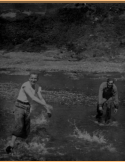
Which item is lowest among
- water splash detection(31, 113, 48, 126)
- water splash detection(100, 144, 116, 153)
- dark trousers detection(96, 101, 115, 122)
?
water splash detection(100, 144, 116, 153)

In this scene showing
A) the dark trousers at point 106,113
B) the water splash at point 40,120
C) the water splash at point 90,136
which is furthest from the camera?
the water splash at point 40,120

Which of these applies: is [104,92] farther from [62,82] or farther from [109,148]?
[62,82]

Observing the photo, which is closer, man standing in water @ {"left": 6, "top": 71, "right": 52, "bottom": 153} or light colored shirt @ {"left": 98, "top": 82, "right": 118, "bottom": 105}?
man standing in water @ {"left": 6, "top": 71, "right": 52, "bottom": 153}

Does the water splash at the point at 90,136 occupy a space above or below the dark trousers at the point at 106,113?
below

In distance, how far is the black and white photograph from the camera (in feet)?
18.9

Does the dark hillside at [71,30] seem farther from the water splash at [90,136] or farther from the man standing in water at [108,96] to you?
the water splash at [90,136]

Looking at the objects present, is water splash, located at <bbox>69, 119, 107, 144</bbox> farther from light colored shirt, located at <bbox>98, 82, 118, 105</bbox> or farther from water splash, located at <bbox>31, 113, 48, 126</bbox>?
water splash, located at <bbox>31, 113, 48, 126</bbox>

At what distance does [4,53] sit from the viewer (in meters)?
18.8

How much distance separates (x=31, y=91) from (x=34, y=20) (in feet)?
58.7

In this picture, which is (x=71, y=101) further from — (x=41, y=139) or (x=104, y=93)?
(x=41, y=139)

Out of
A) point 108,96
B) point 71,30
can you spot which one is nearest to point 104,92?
point 108,96

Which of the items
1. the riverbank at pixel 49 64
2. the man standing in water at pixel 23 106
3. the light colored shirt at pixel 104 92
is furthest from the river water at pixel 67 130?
the riverbank at pixel 49 64

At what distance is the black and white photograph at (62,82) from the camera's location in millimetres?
5750

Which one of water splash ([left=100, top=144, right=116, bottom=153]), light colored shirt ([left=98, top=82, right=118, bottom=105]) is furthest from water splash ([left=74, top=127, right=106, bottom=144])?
light colored shirt ([left=98, top=82, right=118, bottom=105])
